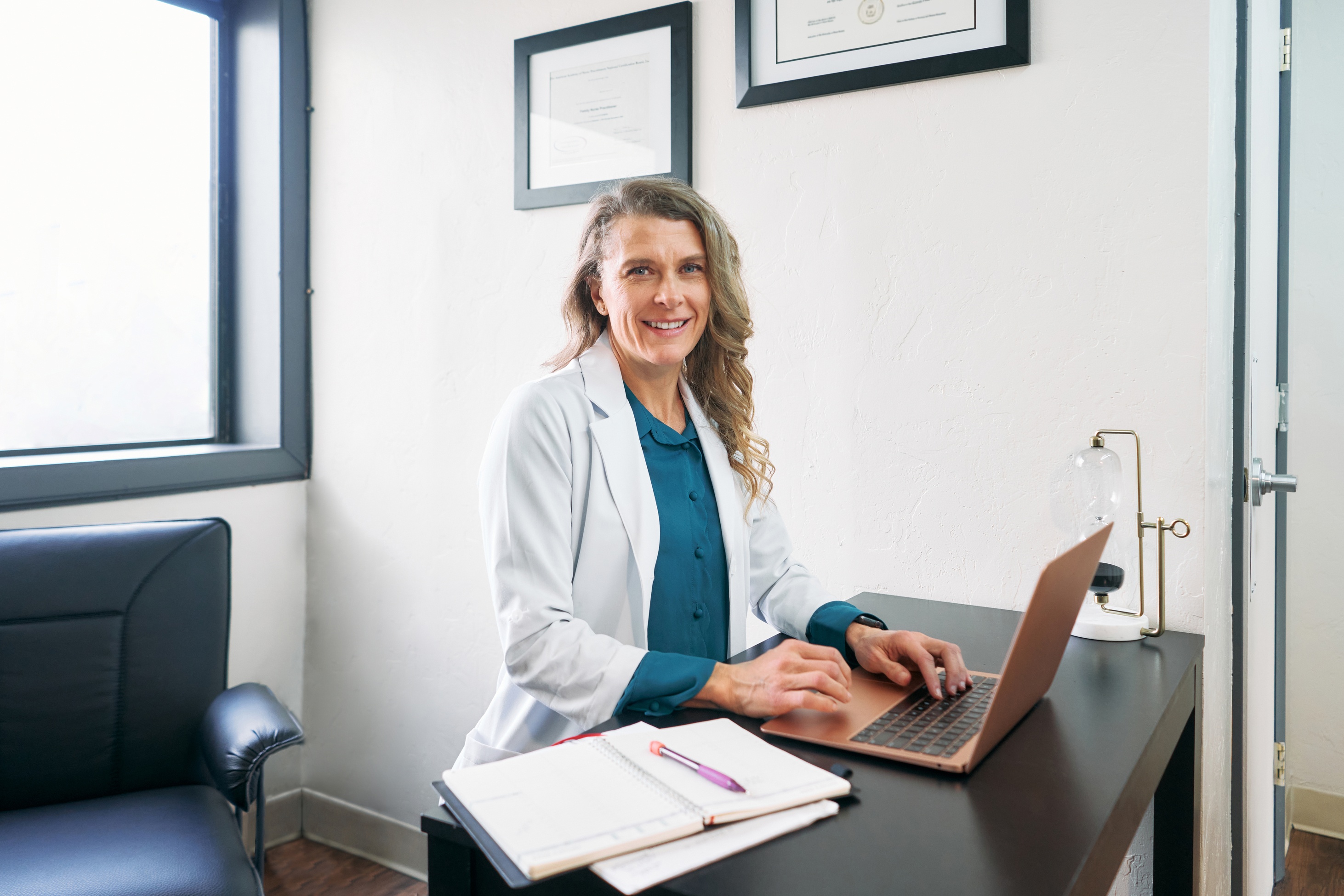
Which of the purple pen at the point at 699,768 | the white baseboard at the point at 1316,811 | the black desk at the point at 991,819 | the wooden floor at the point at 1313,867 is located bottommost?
the wooden floor at the point at 1313,867

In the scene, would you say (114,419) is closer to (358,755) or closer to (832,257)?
(358,755)

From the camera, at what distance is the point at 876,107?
1.75 meters

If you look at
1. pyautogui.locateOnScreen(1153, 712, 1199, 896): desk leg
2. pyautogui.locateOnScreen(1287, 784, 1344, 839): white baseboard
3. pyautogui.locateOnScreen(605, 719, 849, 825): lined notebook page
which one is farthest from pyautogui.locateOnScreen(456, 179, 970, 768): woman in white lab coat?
pyautogui.locateOnScreen(1287, 784, 1344, 839): white baseboard

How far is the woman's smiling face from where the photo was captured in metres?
1.42

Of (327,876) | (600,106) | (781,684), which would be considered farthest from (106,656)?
(600,106)

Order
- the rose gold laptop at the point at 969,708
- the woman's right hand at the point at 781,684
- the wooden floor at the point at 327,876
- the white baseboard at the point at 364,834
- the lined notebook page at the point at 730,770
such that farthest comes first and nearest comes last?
1. the white baseboard at the point at 364,834
2. the wooden floor at the point at 327,876
3. the woman's right hand at the point at 781,684
4. the rose gold laptop at the point at 969,708
5. the lined notebook page at the point at 730,770

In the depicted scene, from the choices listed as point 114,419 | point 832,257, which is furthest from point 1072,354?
point 114,419

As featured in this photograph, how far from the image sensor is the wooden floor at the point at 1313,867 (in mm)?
2197

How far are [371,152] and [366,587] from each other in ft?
3.83

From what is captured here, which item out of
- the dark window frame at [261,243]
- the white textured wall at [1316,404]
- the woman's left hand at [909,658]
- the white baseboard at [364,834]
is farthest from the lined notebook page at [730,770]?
the white textured wall at [1316,404]

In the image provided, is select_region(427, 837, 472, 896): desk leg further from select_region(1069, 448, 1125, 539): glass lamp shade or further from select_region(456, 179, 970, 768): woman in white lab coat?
select_region(1069, 448, 1125, 539): glass lamp shade

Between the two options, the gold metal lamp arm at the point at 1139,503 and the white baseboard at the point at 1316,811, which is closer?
the gold metal lamp arm at the point at 1139,503

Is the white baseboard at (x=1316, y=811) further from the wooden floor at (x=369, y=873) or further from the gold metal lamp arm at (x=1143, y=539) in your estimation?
the gold metal lamp arm at (x=1143, y=539)

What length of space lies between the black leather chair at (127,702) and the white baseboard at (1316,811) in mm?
2577
